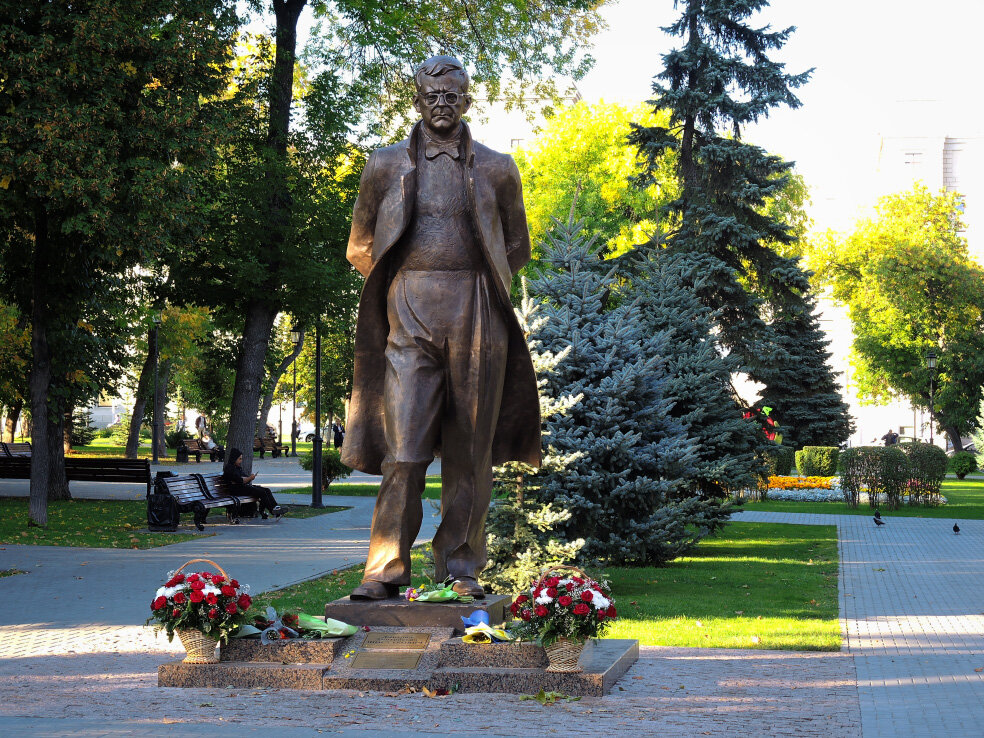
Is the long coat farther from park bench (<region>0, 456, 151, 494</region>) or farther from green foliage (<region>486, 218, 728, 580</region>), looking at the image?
park bench (<region>0, 456, 151, 494</region>)

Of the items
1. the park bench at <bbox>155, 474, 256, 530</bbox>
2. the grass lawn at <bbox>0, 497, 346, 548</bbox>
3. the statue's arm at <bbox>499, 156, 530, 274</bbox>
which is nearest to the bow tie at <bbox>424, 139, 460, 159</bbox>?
the statue's arm at <bbox>499, 156, 530, 274</bbox>

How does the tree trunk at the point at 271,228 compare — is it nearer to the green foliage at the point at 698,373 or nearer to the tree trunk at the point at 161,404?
the green foliage at the point at 698,373

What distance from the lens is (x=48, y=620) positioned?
9.95 metres

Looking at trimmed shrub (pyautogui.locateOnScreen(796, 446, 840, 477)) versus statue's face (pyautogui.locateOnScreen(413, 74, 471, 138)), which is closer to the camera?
statue's face (pyautogui.locateOnScreen(413, 74, 471, 138))

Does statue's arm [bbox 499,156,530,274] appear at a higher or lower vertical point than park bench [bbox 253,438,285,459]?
higher

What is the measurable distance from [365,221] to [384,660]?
2.78 metres

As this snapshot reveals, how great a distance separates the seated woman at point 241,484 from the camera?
840 inches

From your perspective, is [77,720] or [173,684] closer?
[77,720]

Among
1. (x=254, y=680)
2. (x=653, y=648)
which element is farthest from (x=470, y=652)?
(x=653, y=648)

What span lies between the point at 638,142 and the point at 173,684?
2241cm

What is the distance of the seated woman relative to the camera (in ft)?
70.0

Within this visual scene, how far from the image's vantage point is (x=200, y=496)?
20.2 m

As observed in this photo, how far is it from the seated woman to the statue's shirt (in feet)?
48.5

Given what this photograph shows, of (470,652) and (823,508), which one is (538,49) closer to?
(823,508)
